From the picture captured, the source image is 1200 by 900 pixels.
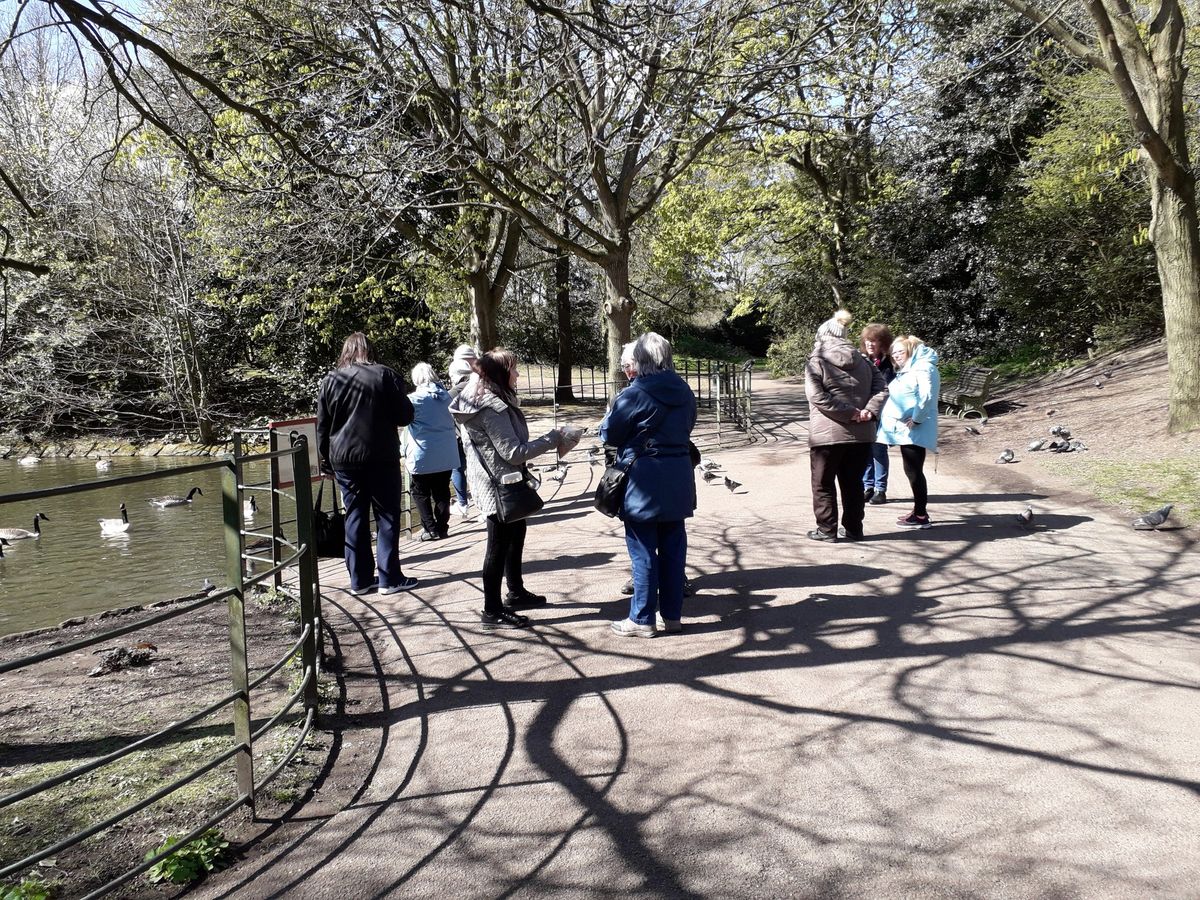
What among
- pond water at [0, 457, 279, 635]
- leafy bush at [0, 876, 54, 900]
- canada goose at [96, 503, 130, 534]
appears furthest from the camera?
canada goose at [96, 503, 130, 534]

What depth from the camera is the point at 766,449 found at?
1355cm

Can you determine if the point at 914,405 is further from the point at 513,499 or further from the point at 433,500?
the point at 433,500

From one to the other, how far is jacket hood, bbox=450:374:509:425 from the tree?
8623 millimetres

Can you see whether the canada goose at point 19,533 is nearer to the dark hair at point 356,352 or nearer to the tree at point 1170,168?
the dark hair at point 356,352

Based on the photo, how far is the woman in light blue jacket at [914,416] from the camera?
746 centimetres

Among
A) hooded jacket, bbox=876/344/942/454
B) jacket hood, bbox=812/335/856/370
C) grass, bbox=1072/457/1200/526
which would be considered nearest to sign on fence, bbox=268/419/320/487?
jacket hood, bbox=812/335/856/370

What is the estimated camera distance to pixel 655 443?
16.5 feet

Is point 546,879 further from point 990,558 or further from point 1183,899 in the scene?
point 990,558

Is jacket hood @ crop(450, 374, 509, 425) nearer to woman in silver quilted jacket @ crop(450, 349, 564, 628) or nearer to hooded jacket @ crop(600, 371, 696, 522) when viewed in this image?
woman in silver quilted jacket @ crop(450, 349, 564, 628)

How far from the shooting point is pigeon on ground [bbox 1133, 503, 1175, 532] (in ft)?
23.3

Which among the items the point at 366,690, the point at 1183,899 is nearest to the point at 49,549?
the point at 366,690

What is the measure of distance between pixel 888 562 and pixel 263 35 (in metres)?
9.69

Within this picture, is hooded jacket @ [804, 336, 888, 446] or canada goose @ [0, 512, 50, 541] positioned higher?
hooded jacket @ [804, 336, 888, 446]

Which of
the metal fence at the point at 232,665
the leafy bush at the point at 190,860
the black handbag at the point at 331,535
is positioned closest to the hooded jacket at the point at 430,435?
the black handbag at the point at 331,535
